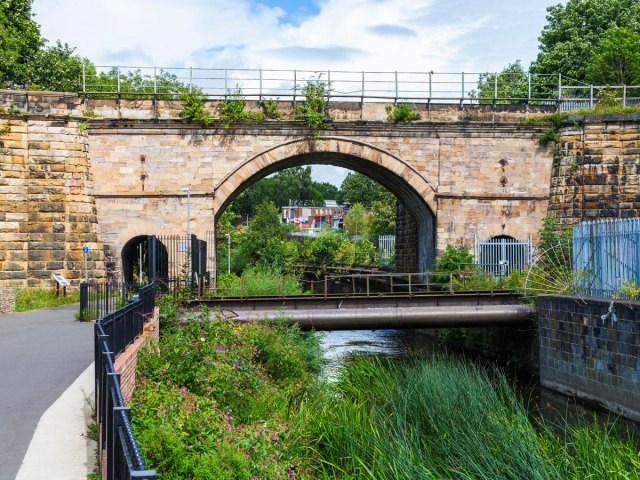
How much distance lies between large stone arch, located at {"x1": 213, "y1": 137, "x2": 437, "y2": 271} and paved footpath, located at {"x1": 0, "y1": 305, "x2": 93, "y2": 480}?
937 centimetres

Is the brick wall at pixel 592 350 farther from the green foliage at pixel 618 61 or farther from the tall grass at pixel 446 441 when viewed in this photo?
the green foliage at pixel 618 61

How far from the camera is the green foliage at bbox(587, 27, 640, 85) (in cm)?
3878

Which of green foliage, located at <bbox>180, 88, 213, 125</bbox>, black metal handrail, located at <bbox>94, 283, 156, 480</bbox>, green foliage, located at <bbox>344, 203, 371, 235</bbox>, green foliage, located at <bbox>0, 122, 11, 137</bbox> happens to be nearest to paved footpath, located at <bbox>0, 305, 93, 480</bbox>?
black metal handrail, located at <bbox>94, 283, 156, 480</bbox>

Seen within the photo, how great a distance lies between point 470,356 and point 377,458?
14632 millimetres

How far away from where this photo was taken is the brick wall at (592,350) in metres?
15.0

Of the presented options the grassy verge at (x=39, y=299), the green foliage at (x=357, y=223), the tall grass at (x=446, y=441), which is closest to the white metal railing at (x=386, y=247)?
the green foliage at (x=357, y=223)

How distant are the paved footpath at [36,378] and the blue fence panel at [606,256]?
446 inches

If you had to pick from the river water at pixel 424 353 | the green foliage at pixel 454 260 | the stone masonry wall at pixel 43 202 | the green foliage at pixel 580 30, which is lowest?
the river water at pixel 424 353

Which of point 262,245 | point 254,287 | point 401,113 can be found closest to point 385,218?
point 262,245

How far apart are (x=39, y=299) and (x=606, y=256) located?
634 inches

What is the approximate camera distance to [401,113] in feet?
87.4

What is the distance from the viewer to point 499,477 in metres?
8.45

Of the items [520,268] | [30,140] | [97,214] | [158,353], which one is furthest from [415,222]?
[158,353]

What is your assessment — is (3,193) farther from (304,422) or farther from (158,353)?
(304,422)
